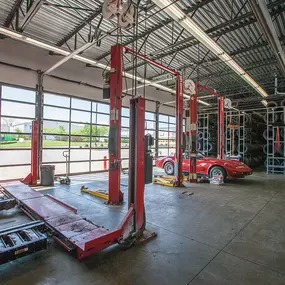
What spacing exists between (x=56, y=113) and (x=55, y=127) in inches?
23.1

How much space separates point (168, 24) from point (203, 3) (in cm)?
125

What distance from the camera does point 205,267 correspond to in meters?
2.28

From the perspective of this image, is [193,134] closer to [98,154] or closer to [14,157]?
[98,154]

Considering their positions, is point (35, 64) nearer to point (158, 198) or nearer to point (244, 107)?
point (158, 198)

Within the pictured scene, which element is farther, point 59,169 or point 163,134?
point 163,134

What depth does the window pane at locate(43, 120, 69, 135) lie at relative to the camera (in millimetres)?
7899

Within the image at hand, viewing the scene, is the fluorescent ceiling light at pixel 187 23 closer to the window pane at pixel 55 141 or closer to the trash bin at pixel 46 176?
the trash bin at pixel 46 176

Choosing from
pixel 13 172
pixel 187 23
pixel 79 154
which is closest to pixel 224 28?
pixel 187 23

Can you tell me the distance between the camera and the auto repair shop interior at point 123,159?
237 cm

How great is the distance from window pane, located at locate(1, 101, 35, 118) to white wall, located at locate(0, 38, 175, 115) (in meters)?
0.74

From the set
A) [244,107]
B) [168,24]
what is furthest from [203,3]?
[244,107]

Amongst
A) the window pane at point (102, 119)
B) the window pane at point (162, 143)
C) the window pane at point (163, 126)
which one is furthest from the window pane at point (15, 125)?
the window pane at point (162, 143)

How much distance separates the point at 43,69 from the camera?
7.59 meters

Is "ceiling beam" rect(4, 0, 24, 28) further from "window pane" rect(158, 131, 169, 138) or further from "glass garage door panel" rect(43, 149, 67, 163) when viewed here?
"window pane" rect(158, 131, 169, 138)
